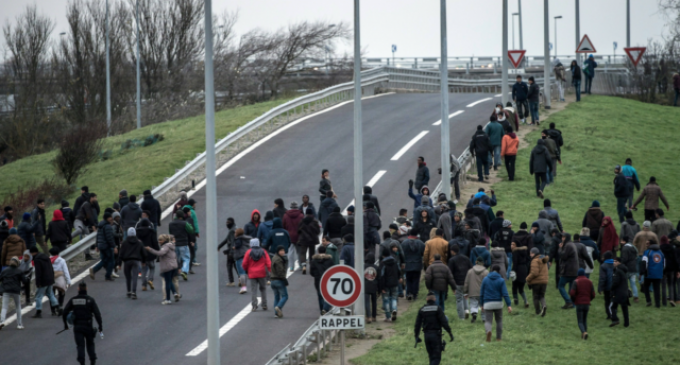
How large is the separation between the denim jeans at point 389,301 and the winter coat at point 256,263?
2230 millimetres

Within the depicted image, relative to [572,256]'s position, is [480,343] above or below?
below

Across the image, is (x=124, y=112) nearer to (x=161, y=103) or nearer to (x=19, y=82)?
(x=161, y=103)

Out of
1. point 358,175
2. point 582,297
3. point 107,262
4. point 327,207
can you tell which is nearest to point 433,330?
point 582,297

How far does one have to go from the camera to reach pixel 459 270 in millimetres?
16125

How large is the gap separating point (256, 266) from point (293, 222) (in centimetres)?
328

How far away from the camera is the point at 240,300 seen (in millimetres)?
17438

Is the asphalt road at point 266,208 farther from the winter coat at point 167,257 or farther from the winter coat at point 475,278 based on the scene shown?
the winter coat at point 475,278

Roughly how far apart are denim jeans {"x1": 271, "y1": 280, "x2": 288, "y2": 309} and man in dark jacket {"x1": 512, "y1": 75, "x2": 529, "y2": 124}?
17101mm

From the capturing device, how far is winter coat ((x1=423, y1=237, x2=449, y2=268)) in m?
17.0

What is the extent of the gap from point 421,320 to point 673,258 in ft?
21.6

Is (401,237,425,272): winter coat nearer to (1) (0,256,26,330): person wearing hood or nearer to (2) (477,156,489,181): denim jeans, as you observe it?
(1) (0,256,26,330): person wearing hood

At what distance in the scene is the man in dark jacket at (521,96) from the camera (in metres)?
31.2

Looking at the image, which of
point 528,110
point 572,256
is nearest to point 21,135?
point 528,110

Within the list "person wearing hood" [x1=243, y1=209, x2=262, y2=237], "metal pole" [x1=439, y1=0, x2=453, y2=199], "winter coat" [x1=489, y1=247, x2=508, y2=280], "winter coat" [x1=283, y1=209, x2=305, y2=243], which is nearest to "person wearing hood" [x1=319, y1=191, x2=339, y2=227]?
"winter coat" [x1=283, y1=209, x2=305, y2=243]
